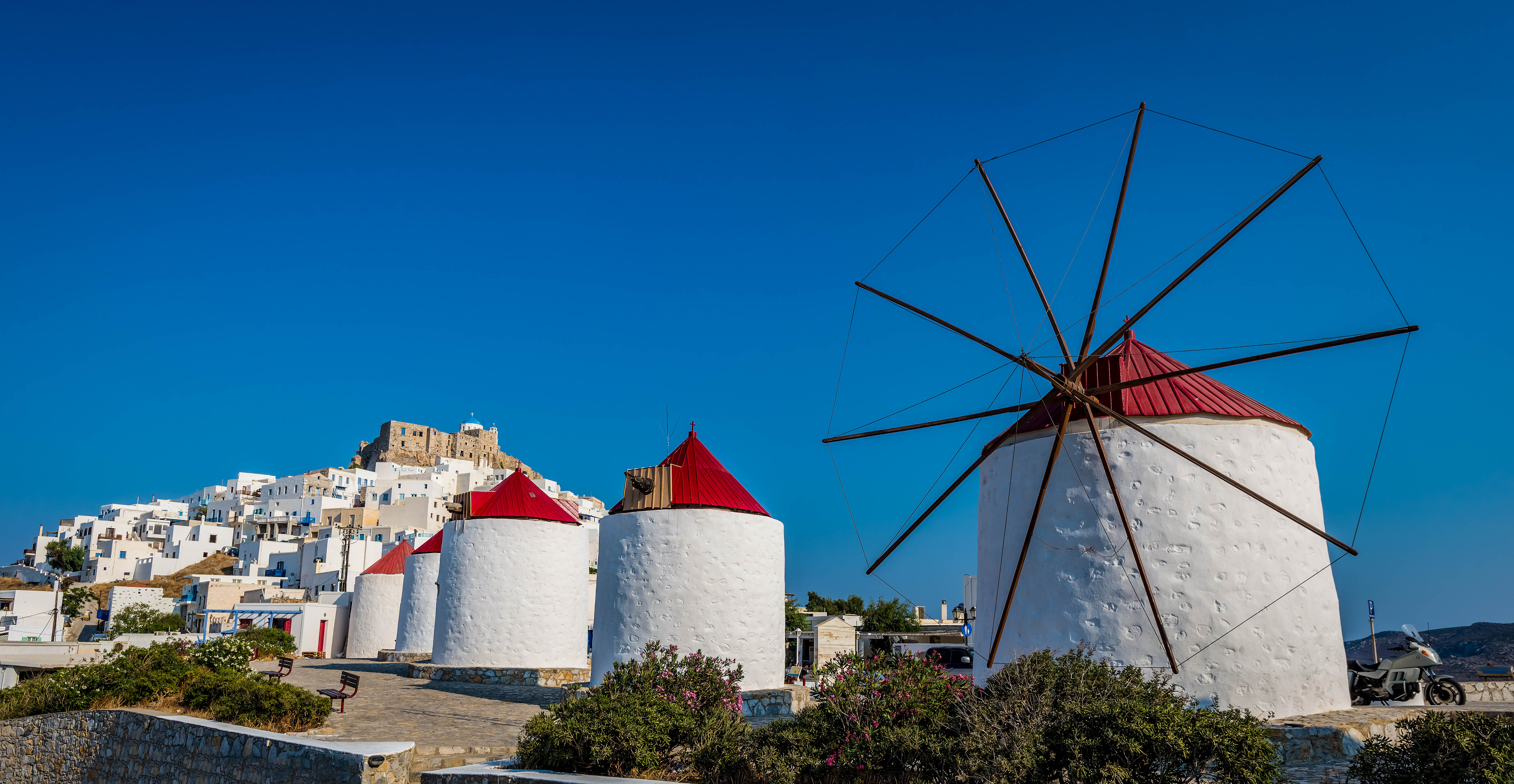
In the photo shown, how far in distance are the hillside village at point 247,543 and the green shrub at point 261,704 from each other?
752cm

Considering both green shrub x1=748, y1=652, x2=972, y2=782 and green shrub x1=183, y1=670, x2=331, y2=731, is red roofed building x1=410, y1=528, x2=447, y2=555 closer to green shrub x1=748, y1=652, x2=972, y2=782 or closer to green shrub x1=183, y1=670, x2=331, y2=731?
green shrub x1=183, y1=670, x2=331, y2=731

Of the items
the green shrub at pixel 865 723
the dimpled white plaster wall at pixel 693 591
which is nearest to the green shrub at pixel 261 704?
the dimpled white plaster wall at pixel 693 591

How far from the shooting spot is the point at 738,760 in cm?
776

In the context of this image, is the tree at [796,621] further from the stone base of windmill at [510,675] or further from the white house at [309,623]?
the white house at [309,623]

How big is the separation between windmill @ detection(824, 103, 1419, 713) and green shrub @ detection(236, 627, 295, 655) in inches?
907

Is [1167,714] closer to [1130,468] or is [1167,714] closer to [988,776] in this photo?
[988,776]

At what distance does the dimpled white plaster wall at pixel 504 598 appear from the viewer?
18.4 metres

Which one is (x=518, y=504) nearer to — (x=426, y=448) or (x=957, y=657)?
(x=957, y=657)

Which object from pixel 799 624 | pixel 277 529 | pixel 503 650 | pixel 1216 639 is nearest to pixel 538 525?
pixel 503 650

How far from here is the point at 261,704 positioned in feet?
34.9

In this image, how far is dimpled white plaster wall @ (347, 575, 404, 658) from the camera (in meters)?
27.3

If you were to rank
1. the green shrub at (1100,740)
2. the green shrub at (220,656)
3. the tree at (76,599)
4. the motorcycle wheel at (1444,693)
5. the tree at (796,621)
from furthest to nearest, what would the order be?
the tree at (76,599), the tree at (796,621), the green shrub at (220,656), the motorcycle wheel at (1444,693), the green shrub at (1100,740)

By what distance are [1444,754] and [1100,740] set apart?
84.9 inches

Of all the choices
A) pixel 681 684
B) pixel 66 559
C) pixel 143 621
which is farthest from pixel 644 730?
pixel 66 559
